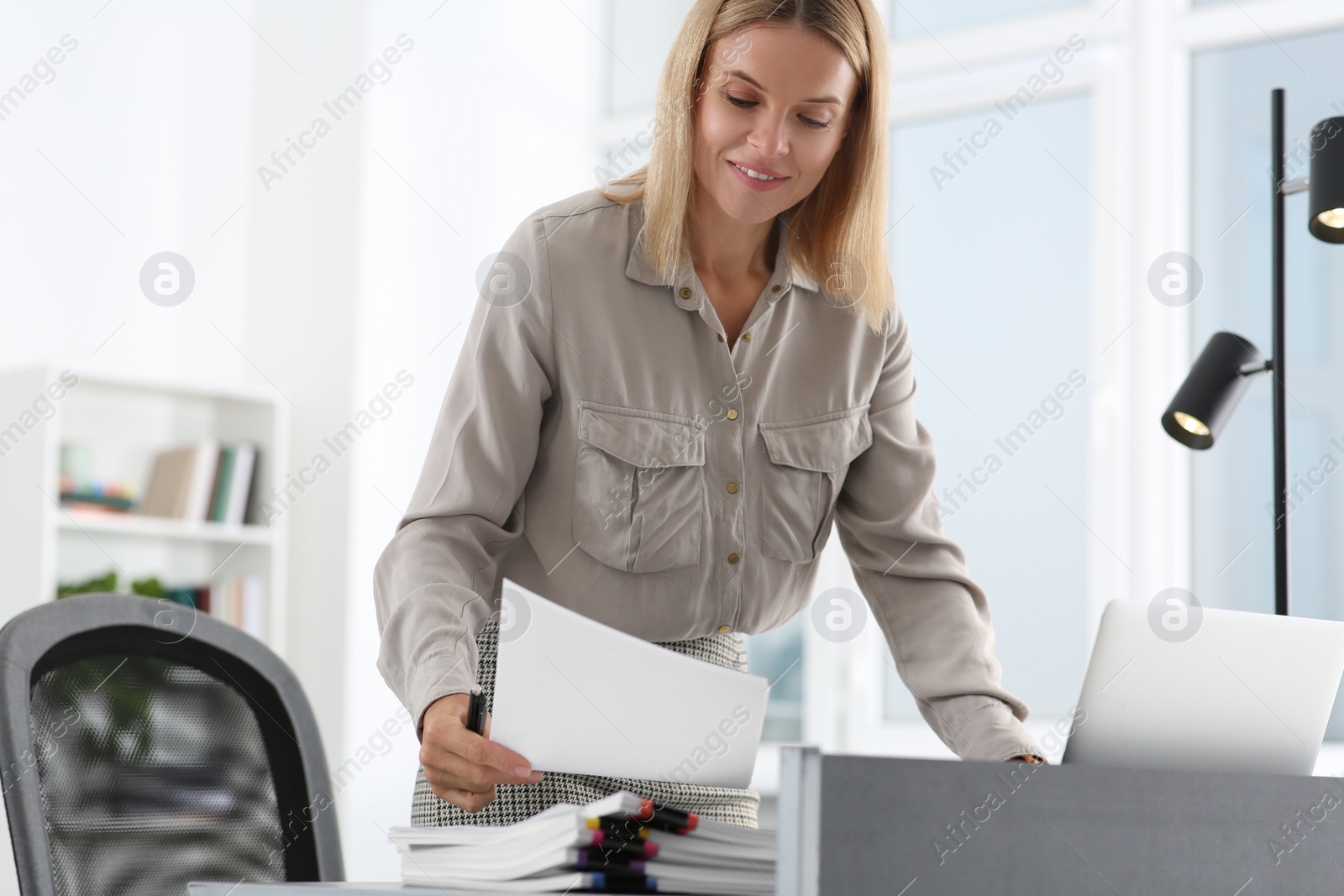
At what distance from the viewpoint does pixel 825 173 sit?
157cm

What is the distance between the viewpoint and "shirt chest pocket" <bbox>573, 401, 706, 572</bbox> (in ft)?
4.56

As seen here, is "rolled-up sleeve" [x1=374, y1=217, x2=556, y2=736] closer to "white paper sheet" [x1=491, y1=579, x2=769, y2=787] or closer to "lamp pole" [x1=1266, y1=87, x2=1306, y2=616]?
"white paper sheet" [x1=491, y1=579, x2=769, y2=787]

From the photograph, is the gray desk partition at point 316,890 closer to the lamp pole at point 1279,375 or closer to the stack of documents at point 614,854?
the stack of documents at point 614,854

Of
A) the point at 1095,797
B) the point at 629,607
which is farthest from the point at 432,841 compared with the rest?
the point at 629,607

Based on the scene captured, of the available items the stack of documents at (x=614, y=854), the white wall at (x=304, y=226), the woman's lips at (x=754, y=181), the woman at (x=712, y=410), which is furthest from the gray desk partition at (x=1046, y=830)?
the white wall at (x=304, y=226)

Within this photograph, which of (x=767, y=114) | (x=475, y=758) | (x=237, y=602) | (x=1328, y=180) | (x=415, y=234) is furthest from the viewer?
(x=415, y=234)

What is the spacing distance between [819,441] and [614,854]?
75 cm

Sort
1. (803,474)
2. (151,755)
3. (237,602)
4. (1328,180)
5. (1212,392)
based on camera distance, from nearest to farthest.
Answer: (151,755)
(803,474)
(1328,180)
(1212,392)
(237,602)

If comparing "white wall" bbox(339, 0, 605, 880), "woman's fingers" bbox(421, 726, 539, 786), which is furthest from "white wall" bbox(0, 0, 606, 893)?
"woman's fingers" bbox(421, 726, 539, 786)

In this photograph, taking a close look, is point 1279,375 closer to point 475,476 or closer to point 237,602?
point 475,476

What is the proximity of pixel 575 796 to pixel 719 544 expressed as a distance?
12.2 inches

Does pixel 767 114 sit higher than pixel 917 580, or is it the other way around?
pixel 767 114

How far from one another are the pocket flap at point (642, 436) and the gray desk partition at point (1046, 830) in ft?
2.31

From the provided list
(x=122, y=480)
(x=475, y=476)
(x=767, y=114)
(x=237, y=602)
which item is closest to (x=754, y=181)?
(x=767, y=114)
